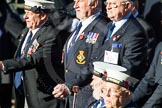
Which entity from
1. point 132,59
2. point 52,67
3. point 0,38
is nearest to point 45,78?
point 52,67

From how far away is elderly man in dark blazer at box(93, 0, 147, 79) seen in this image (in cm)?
731

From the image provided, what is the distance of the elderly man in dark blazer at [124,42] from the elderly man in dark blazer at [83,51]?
5.2 inches

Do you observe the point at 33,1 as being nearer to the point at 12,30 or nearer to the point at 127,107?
the point at 12,30

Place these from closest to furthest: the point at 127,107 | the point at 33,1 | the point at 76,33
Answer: the point at 127,107 → the point at 76,33 → the point at 33,1

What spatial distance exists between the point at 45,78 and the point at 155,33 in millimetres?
Answer: 1629

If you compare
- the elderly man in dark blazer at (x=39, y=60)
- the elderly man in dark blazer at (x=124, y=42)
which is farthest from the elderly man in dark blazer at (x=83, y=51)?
the elderly man in dark blazer at (x=39, y=60)

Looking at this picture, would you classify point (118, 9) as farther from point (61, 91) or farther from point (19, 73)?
point (19, 73)

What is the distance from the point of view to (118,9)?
296 inches

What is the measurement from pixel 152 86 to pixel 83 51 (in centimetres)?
87

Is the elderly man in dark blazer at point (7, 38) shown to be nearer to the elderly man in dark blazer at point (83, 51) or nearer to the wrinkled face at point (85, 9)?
the elderly man in dark blazer at point (83, 51)

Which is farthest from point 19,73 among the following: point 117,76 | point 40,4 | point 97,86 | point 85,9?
point 117,76

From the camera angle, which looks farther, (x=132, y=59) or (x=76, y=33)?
(x=76, y=33)

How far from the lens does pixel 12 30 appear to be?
10531 millimetres

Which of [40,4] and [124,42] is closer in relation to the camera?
[124,42]
